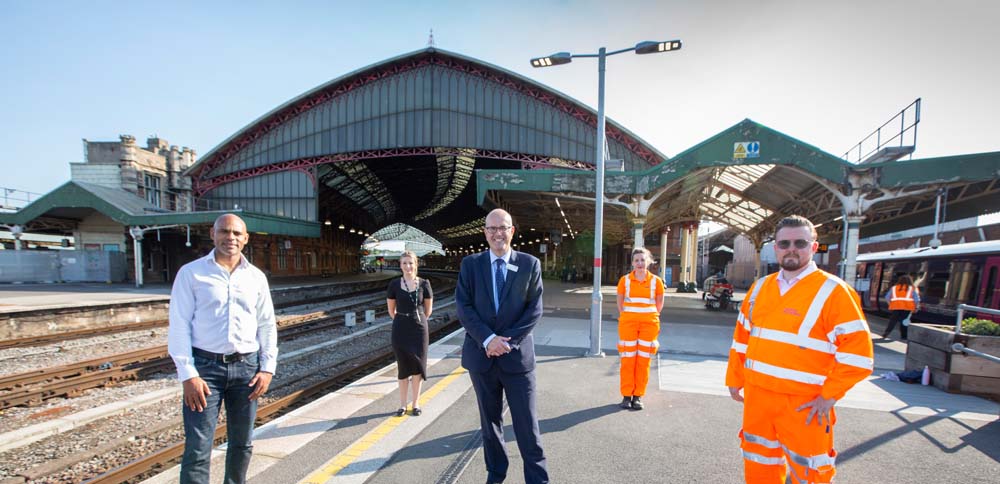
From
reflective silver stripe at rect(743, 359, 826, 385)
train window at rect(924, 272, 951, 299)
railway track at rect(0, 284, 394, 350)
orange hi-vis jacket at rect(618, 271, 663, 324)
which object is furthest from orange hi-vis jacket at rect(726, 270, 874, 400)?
railway track at rect(0, 284, 394, 350)

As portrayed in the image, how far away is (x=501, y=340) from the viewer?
2840mm

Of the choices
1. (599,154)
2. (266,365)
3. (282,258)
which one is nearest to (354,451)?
(266,365)

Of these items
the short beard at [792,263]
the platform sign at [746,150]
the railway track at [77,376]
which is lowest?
the railway track at [77,376]

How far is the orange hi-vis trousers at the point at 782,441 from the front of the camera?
2393 millimetres

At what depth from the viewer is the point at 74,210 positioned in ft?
69.3

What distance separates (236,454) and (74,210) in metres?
28.5

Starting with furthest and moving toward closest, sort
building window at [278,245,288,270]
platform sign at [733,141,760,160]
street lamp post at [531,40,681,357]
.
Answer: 1. building window at [278,245,288,270]
2. platform sign at [733,141,760,160]
3. street lamp post at [531,40,681,357]

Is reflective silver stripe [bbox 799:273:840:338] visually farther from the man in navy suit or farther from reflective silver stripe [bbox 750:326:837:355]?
the man in navy suit

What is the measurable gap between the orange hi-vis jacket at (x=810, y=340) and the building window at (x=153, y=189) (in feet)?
114

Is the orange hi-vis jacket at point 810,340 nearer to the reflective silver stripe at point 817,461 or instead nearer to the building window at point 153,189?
the reflective silver stripe at point 817,461

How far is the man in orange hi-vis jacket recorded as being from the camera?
7.75 ft

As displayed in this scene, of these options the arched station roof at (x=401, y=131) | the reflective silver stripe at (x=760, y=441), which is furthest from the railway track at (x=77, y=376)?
the arched station roof at (x=401, y=131)

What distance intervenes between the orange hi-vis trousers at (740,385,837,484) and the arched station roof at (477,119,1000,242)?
10.4 meters

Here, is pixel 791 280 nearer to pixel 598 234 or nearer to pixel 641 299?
pixel 641 299
